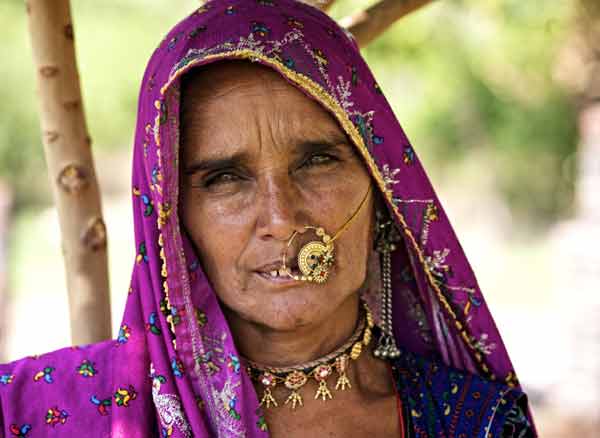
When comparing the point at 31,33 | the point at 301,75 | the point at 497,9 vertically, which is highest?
the point at 497,9

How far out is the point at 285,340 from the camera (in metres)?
2.14

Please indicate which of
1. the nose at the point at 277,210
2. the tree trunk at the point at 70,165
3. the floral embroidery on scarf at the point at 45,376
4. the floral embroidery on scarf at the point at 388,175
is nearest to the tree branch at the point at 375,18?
the floral embroidery on scarf at the point at 388,175

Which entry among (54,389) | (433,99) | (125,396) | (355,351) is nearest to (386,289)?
(355,351)

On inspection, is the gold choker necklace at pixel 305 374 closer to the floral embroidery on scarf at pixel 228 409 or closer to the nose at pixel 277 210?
the floral embroidery on scarf at pixel 228 409

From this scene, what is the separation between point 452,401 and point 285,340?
1.57ft

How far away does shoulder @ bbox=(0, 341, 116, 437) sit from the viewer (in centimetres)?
199

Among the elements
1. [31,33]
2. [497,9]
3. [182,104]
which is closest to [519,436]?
[182,104]

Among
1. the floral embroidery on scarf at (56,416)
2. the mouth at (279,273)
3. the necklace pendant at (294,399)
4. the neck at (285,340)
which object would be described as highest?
the mouth at (279,273)

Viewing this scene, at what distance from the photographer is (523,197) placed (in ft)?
49.9

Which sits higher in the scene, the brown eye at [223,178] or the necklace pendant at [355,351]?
the brown eye at [223,178]

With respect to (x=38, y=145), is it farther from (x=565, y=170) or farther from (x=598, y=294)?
(x=598, y=294)

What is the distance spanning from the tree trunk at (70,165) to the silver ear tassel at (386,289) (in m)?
0.78

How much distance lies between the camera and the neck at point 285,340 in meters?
2.14

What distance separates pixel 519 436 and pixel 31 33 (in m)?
1.72
